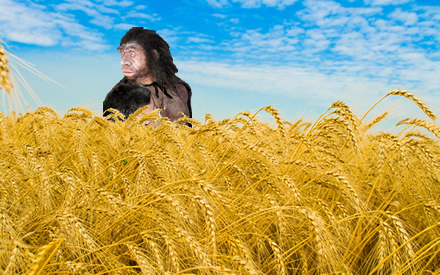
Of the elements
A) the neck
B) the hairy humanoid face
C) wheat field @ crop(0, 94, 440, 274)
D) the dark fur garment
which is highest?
the hairy humanoid face

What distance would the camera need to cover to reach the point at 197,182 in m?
1.45

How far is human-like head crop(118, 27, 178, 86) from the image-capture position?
273 inches

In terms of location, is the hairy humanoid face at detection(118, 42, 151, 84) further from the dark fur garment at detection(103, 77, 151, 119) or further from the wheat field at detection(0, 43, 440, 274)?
the wheat field at detection(0, 43, 440, 274)

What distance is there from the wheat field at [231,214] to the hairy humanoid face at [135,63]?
4.21 m

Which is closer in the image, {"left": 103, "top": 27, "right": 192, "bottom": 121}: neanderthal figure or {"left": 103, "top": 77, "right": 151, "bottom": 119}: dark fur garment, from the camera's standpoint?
{"left": 103, "top": 77, "right": 151, "bottom": 119}: dark fur garment

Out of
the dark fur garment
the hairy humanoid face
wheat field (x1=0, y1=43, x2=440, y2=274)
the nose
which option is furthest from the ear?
wheat field (x1=0, y1=43, x2=440, y2=274)

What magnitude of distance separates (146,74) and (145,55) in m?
0.36

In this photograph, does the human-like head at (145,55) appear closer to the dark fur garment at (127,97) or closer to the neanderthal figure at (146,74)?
the neanderthal figure at (146,74)

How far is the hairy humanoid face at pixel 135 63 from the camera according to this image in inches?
273

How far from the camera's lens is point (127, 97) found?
21.8 ft

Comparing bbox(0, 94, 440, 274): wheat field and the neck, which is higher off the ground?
the neck

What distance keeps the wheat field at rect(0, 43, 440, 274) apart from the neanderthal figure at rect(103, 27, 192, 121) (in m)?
4.00

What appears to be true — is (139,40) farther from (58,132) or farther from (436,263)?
(436,263)

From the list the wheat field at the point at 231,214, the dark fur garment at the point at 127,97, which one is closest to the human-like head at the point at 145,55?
the dark fur garment at the point at 127,97
